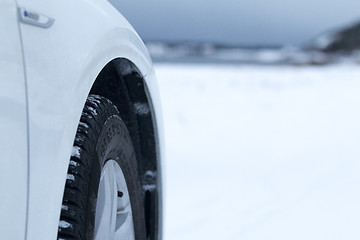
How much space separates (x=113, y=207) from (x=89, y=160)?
0.32 metres

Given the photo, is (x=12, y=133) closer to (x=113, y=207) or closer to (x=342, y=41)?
(x=113, y=207)

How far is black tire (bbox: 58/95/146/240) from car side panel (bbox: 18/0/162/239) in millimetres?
111

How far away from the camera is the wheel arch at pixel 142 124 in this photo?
1.80 m

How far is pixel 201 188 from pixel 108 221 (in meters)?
2.56

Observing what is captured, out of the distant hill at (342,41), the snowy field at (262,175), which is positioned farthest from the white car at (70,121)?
the distant hill at (342,41)

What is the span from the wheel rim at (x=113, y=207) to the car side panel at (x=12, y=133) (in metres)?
0.49

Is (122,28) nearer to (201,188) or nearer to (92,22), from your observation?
(92,22)

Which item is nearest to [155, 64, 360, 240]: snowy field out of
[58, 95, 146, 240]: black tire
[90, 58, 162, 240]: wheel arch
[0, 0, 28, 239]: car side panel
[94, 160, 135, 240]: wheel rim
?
[90, 58, 162, 240]: wheel arch

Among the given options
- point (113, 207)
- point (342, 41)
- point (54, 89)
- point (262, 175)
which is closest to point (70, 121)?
point (54, 89)

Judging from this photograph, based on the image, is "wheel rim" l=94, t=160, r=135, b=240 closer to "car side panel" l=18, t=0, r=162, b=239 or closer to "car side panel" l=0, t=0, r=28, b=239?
"car side panel" l=18, t=0, r=162, b=239

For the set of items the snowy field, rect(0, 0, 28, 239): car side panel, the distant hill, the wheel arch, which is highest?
the distant hill

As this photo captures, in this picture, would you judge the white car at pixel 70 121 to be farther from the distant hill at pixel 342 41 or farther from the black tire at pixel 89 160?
the distant hill at pixel 342 41

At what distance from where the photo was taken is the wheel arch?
1800mm

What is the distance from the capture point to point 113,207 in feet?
5.23
